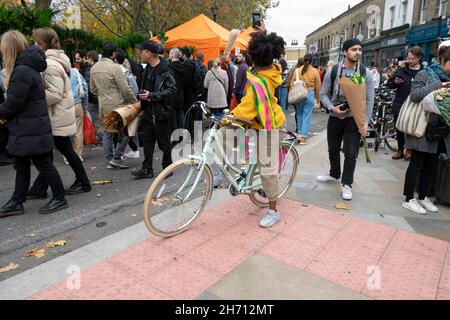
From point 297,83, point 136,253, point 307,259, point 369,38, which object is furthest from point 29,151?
point 369,38

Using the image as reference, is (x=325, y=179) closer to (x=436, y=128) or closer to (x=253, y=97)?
(x=436, y=128)

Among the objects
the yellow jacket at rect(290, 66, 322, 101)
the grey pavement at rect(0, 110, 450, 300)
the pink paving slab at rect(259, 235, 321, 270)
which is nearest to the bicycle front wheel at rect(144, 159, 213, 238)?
the grey pavement at rect(0, 110, 450, 300)

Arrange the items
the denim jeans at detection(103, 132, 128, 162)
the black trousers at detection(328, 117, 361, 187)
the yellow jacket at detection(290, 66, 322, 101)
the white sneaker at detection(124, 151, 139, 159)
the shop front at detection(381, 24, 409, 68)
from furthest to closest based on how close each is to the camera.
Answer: the shop front at detection(381, 24, 409, 68) → the yellow jacket at detection(290, 66, 322, 101) → the white sneaker at detection(124, 151, 139, 159) → the denim jeans at detection(103, 132, 128, 162) → the black trousers at detection(328, 117, 361, 187)

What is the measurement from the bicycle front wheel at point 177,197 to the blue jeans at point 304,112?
17.1ft

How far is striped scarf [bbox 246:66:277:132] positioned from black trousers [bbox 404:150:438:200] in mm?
1990

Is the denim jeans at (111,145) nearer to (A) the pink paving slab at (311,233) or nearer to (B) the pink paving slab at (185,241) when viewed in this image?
(B) the pink paving slab at (185,241)

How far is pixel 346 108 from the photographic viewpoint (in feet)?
14.5

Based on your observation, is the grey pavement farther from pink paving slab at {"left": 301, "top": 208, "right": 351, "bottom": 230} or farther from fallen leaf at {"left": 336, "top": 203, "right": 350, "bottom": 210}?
pink paving slab at {"left": 301, "top": 208, "right": 351, "bottom": 230}

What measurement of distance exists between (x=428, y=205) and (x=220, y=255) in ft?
8.94

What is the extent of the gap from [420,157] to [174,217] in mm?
2915

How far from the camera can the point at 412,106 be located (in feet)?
13.8

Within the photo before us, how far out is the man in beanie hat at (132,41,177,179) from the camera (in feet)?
15.8

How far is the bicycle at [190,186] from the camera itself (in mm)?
3154
